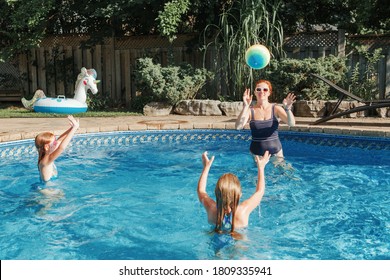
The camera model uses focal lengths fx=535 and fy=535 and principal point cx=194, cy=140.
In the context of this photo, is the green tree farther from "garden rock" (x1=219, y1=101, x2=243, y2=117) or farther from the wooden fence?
the wooden fence

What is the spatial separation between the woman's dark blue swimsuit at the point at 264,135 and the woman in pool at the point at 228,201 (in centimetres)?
225

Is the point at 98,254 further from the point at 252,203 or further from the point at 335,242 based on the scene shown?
the point at 335,242

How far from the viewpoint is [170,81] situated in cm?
1160

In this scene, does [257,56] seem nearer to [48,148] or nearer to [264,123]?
[264,123]

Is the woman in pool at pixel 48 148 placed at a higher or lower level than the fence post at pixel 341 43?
lower

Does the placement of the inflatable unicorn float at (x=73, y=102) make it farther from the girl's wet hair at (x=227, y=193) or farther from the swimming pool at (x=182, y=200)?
the girl's wet hair at (x=227, y=193)

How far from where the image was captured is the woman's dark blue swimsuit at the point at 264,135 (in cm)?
638

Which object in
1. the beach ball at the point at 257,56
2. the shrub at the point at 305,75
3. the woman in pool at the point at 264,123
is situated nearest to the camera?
the woman in pool at the point at 264,123

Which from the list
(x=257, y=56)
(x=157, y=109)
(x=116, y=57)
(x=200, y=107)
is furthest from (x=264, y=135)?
(x=116, y=57)

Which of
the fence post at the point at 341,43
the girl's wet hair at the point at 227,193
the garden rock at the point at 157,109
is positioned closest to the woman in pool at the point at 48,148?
the girl's wet hair at the point at 227,193

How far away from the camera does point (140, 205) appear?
6.01 metres

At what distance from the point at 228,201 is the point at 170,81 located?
314 inches

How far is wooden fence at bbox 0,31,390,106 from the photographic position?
1199 cm

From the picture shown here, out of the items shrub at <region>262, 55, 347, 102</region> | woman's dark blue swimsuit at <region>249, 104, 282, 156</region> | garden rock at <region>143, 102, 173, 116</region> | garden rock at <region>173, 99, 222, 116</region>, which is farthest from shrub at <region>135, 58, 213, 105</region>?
woman's dark blue swimsuit at <region>249, 104, 282, 156</region>
